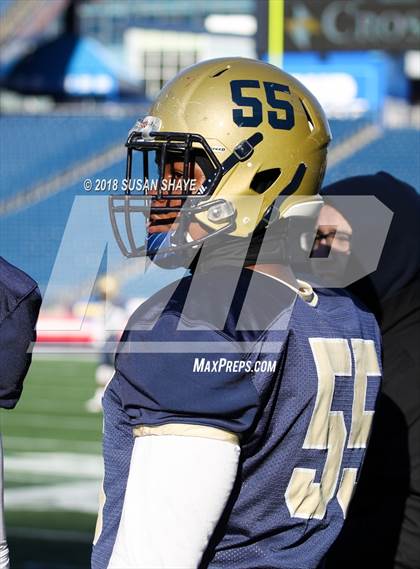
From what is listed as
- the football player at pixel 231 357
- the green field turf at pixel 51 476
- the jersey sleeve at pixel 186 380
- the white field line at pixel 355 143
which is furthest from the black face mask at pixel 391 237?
the white field line at pixel 355 143

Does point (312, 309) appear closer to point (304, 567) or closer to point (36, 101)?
point (304, 567)

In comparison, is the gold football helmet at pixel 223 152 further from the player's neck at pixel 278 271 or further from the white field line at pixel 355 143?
the white field line at pixel 355 143

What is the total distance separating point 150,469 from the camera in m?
1.33

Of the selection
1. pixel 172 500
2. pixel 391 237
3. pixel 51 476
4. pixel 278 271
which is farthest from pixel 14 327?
pixel 51 476

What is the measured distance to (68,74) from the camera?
19750 millimetres

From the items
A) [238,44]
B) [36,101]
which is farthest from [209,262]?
[36,101]

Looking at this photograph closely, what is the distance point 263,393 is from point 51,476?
511 cm

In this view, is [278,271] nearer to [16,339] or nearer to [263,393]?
[263,393]

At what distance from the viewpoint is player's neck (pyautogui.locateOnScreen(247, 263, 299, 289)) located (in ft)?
5.23

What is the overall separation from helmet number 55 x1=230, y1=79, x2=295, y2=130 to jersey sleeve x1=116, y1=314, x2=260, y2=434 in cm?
38

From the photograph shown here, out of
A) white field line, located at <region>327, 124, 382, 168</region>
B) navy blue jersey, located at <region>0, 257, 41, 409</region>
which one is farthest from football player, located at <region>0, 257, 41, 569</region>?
white field line, located at <region>327, 124, 382, 168</region>

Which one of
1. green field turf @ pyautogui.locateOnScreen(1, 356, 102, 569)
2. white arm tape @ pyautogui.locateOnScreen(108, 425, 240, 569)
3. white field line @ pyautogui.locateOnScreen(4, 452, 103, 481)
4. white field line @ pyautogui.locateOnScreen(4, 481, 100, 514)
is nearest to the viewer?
white arm tape @ pyautogui.locateOnScreen(108, 425, 240, 569)

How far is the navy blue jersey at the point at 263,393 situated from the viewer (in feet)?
4.45

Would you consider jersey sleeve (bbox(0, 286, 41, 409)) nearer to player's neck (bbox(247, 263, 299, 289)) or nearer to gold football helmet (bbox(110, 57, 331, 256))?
gold football helmet (bbox(110, 57, 331, 256))
